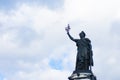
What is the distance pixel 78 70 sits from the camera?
45.0m

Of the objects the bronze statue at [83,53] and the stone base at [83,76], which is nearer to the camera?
the stone base at [83,76]

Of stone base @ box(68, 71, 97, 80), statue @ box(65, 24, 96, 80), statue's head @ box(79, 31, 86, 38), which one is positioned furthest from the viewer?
statue's head @ box(79, 31, 86, 38)

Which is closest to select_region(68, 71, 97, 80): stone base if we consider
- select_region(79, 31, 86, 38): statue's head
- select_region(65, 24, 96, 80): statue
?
select_region(65, 24, 96, 80): statue

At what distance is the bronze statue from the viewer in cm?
4531

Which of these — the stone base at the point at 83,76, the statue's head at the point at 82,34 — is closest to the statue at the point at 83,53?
the statue's head at the point at 82,34

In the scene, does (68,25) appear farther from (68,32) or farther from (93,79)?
(93,79)

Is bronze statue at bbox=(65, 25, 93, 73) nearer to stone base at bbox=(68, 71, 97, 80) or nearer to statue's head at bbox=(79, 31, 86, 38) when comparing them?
statue's head at bbox=(79, 31, 86, 38)

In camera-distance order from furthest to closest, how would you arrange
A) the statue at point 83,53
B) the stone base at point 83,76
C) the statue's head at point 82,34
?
the statue's head at point 82,34, the statue at point 83,53, the stone base at point 83,76

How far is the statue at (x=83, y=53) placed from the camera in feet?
149

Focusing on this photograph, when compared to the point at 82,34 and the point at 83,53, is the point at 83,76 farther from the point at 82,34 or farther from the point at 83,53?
the point at 82,34

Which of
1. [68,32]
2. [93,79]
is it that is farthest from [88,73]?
[68,32]

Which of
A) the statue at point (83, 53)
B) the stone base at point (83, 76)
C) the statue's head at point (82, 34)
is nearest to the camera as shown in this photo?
the stone base at point (83, 76)

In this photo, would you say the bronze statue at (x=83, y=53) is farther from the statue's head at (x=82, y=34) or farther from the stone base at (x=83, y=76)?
the stone base at (x=83, y=76)

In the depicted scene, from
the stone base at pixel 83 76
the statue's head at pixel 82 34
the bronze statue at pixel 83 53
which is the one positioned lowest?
the stone base at pixel 83 76
